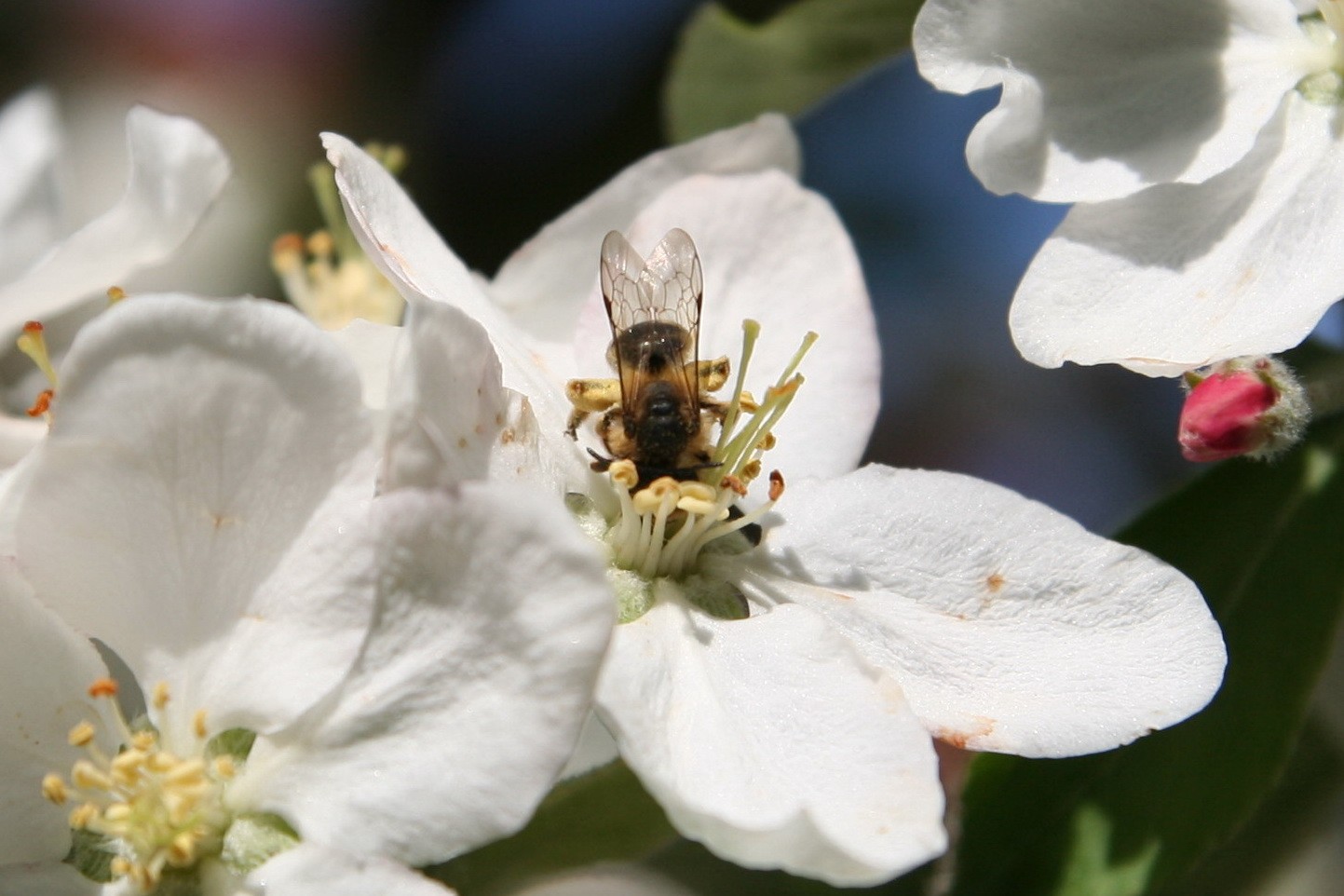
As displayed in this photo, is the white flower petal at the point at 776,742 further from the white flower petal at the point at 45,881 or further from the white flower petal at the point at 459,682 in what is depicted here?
the white flower petal at the point at 45,881

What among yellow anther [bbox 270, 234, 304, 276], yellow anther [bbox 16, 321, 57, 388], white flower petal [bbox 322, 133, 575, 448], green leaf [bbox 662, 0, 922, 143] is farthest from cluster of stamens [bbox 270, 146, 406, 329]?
yellow anther [bbox 16, 321, 57, 388]

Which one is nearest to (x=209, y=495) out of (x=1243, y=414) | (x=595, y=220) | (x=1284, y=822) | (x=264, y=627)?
(x=264, y=627)

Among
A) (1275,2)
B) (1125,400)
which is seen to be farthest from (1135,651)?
(1125,400)

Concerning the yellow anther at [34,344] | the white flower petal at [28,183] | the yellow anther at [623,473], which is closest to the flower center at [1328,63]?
the yellow anther at [623,473]

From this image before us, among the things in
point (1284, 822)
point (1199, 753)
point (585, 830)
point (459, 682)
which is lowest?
point (1284, 822)

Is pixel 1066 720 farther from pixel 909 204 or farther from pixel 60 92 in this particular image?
pixel 60 92

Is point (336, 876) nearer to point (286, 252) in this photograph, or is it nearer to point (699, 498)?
point (699, 498)

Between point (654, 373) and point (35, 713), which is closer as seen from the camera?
point (35, 713)

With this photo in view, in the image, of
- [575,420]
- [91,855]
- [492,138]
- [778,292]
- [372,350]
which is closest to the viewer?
[91,855]
